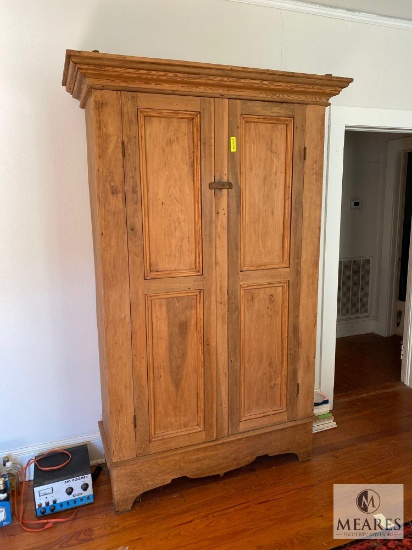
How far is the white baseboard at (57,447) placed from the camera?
2209 millimetres

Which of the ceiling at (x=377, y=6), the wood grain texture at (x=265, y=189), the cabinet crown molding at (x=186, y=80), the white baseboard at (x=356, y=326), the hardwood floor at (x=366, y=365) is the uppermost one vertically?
the ceiling at (x=377, y=6)

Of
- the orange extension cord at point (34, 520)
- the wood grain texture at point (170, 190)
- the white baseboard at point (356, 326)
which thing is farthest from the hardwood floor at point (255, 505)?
the white baseboard at point (356, 326)

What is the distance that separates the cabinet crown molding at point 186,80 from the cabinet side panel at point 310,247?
0.12 meters

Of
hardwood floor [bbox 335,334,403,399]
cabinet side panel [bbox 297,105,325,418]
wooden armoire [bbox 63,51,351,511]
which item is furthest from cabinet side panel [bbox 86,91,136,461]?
hardwood floor [bbox 335,334,403,399]

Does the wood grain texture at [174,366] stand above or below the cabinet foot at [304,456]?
above

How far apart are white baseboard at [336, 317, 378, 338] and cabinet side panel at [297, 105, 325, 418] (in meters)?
2.34

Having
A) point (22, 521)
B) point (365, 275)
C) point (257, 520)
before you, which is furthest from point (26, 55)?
point (365, 275)

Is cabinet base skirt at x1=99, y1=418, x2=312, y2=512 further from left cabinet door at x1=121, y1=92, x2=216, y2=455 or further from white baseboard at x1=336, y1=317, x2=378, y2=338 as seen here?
white baseboard at x1=336, y1=317, x2=378, y2=338

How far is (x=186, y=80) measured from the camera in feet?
5.71

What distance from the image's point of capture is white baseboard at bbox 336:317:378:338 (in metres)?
4.48

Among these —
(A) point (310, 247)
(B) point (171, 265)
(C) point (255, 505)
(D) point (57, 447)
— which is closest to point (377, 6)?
(A) point (310, 247)

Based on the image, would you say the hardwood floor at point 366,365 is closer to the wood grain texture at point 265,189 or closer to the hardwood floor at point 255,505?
the hardwood floor at point 255,505

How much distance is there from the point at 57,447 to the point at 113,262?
119 centimetres

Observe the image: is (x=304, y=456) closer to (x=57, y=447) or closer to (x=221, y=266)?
(x=221, y=266)
